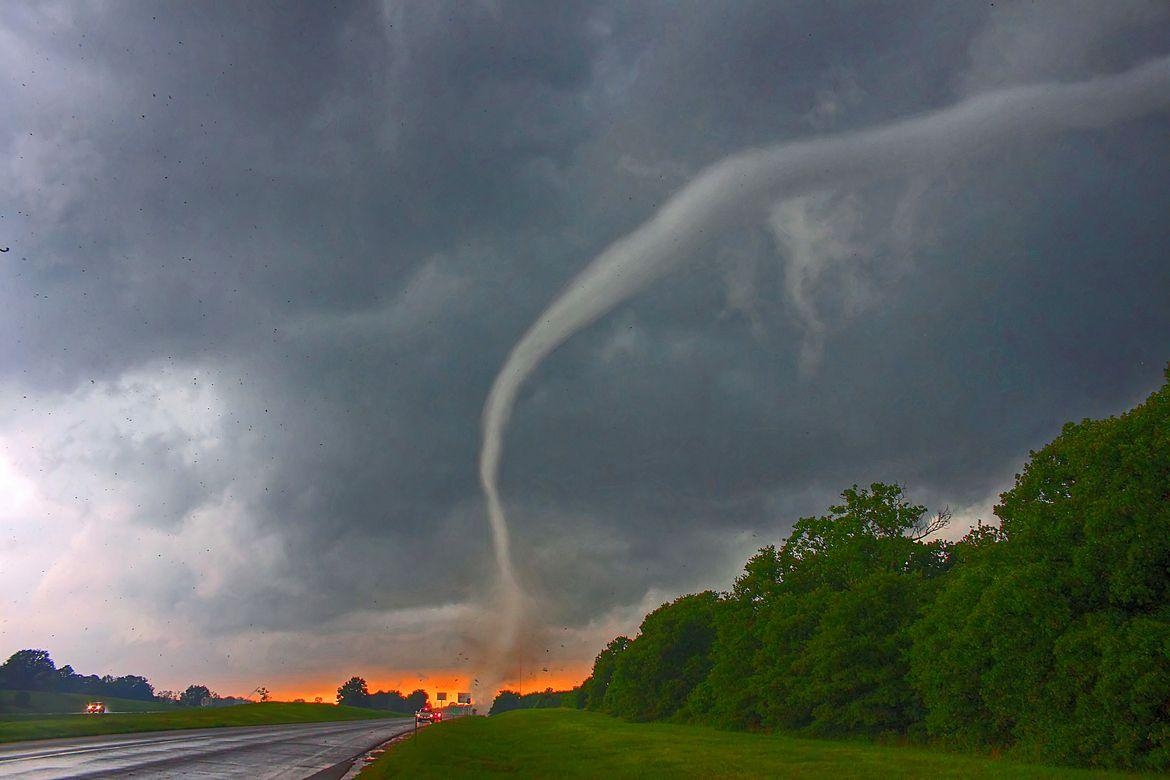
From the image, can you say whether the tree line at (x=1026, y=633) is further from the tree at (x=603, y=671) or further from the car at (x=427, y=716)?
the tree at (x=603, y=671)

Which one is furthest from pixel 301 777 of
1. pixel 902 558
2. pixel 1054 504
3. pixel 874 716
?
pixel 902 558

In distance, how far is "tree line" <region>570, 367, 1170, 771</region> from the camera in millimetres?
35438

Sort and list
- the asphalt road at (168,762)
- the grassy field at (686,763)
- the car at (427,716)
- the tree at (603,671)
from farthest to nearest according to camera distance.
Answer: the tree at (603,671), the car at (427,716), the grassy field at (686,763), the asphalt road at (168,762)

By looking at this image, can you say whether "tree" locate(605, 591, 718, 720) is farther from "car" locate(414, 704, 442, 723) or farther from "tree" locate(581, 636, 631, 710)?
"tree" locate(581, 636, 631, 710)

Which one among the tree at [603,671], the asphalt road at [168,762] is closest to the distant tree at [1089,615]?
the asphalt road at [168,762]

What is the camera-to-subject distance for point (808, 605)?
71.7 meters

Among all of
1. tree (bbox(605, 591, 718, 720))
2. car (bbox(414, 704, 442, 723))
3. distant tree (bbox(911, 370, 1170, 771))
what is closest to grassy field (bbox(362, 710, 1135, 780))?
distant tree (bbox(911, 370, 1170, 771))

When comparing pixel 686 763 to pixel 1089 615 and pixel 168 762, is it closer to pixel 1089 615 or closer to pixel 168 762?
pixel 1089 615

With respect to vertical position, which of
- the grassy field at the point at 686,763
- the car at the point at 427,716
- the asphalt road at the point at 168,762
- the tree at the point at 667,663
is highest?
the tree at the point at 667,663

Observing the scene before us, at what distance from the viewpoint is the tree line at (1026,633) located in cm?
3544

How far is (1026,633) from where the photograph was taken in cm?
3941

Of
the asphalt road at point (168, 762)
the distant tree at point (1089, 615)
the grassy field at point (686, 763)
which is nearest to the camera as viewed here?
the asphalt road at point (168, 762)

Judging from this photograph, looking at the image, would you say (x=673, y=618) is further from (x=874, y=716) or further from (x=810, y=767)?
(x=810, y=767)

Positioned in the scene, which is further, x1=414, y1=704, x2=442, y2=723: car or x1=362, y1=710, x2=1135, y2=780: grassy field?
x1=414, y1=704, x2=442, y2=723: car
